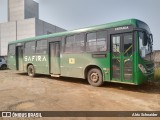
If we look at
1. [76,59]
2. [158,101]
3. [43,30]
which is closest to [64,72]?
[76,59]

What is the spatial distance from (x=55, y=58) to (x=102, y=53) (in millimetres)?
3605

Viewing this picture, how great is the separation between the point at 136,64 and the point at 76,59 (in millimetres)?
Answer: 3381

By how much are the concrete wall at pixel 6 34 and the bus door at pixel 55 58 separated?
35.4 m

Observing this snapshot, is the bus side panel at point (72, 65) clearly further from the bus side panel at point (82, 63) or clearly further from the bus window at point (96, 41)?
the bus window at point (96, 41)

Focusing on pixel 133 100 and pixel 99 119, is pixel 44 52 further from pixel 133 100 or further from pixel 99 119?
A: pixel 99 119

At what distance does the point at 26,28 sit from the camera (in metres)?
40.2

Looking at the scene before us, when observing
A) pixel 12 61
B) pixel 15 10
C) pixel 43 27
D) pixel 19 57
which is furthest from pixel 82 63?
pixel 15 10

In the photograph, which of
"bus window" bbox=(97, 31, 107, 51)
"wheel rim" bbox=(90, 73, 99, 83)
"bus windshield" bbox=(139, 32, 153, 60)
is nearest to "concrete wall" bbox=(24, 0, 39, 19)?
"bus window" bbox=(97, 31, 107, 51)

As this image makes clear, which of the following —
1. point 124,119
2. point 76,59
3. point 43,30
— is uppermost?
point 43,30

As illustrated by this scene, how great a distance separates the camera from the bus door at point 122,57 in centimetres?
697

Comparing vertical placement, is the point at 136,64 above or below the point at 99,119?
above

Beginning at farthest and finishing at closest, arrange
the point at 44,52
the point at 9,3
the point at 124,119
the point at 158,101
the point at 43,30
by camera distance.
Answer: the point at 9,3
the point at 43,30
the point at 44,52
the point at 158,101
the point at 124,119

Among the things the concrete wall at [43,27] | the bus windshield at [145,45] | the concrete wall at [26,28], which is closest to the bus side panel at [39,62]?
the bus windshield at [145,45]

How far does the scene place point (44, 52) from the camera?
1102 cm
